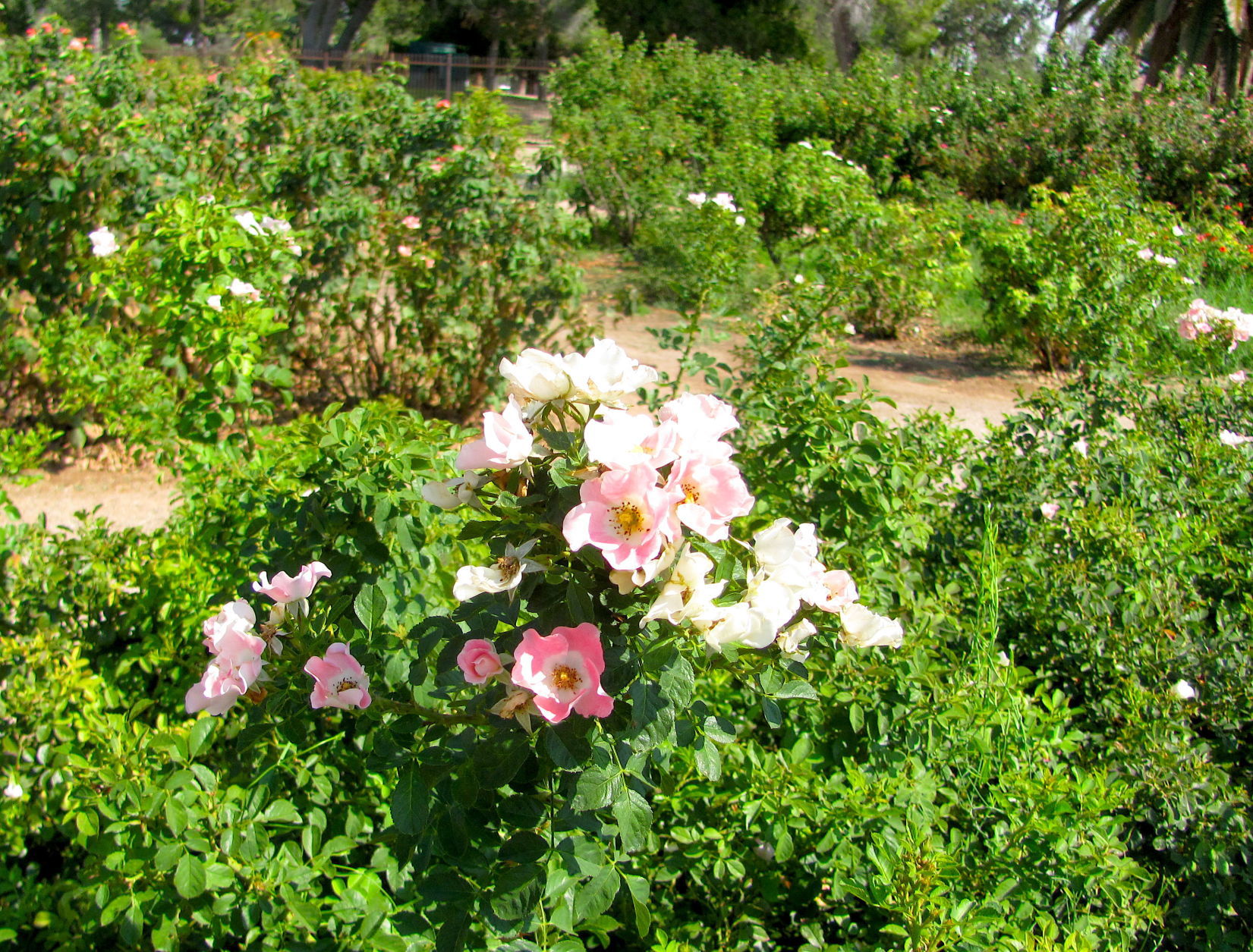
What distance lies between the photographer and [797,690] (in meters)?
1.19

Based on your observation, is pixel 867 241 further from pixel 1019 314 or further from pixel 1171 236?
pixel 1171 236

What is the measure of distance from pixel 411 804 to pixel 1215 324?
3591 millimetres

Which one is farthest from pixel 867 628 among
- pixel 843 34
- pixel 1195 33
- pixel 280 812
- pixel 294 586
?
pixel 843 34

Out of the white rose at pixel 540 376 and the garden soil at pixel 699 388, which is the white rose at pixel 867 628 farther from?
the garden soil at pixel 699 388

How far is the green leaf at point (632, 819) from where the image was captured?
3.48ft

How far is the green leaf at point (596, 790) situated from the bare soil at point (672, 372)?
2589mm

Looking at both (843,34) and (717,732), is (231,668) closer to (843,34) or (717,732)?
(717,732)

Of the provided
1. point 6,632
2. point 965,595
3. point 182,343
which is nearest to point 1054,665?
point 965,595

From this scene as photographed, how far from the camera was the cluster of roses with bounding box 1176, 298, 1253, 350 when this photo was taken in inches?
140

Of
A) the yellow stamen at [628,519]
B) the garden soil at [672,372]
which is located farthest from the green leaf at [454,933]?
the garden soil at [672,372]

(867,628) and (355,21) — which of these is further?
(355,21)

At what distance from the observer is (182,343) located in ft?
9.95

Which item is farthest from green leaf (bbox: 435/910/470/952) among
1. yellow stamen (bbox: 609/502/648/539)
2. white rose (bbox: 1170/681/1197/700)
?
white rose (bbox: 1170/681/1197/700)

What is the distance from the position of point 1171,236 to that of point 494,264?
12.6ft
